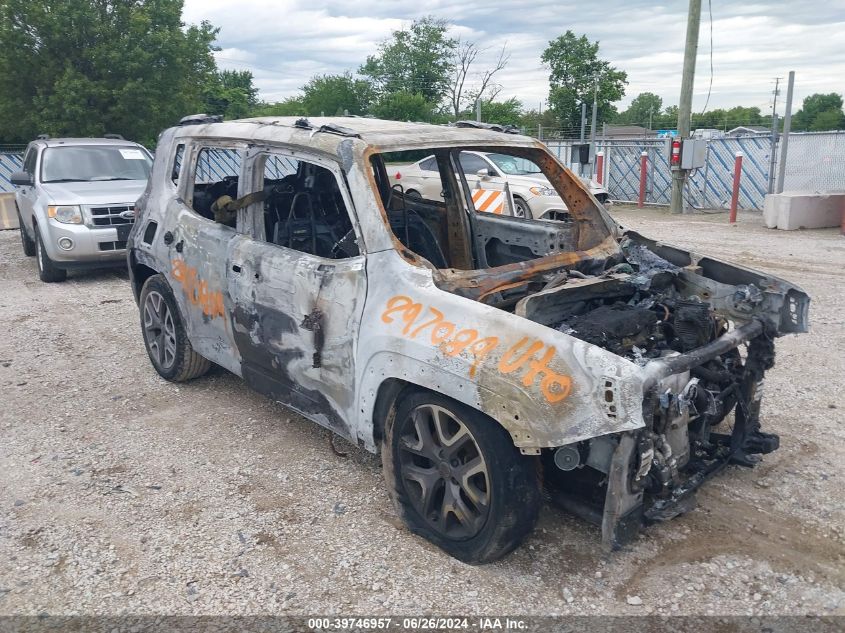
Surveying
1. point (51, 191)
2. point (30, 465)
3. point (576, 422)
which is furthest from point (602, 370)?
point (51, 191)

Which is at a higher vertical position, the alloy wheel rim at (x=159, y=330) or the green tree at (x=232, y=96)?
the green tree at (x=232, y=96)

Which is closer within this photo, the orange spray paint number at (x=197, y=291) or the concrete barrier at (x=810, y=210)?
the orange spray paint number at (x=197, y=291)

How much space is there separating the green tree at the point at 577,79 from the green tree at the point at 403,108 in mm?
9982

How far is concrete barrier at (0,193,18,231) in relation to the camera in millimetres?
15656

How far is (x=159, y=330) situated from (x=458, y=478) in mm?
3315

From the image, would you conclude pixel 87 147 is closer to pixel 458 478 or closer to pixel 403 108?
pixel 458 478

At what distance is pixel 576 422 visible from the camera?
2.75m

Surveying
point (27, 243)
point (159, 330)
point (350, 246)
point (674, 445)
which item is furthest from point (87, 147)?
point (674, 445)

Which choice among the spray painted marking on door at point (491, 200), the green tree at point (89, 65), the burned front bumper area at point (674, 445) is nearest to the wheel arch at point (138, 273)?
the burned front bumper area at point (674, 445)

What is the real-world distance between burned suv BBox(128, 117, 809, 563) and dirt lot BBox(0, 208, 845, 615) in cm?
27

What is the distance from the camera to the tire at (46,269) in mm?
9430

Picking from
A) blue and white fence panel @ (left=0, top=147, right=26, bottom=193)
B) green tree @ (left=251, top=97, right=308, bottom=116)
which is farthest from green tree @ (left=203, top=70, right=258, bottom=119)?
blue and white fence panel @ (left=0, top=147, right=26, bottom=193)

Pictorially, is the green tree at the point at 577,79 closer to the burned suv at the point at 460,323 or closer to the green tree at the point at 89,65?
the green tree at the point at 89,65

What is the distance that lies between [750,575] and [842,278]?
737 cm
